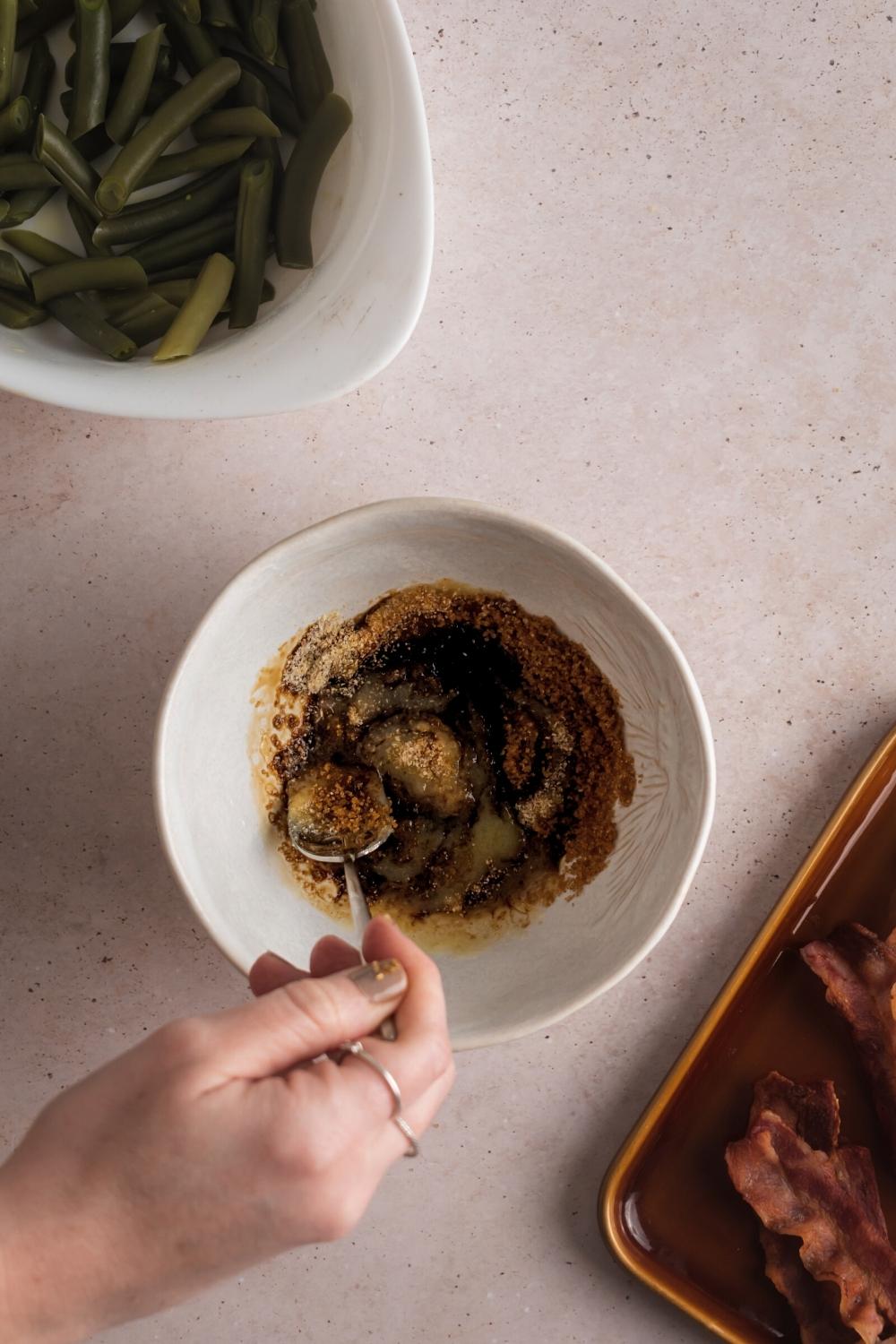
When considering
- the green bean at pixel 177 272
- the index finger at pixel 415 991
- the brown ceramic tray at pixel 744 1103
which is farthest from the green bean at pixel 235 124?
the brown ceramic tray at pixel 744 1103

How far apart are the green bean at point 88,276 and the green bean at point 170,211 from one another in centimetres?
3

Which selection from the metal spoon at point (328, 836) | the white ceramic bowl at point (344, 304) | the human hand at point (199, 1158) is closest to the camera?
the human hand at point (199, 1158)

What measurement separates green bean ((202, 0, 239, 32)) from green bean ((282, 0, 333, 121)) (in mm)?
52

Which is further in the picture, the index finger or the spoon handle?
the spoon handle

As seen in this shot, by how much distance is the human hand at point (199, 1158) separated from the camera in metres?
0.70

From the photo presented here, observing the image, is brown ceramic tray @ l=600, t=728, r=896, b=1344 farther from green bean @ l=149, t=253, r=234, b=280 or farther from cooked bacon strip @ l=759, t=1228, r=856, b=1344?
green bean @ l=149, t=253, r=234, b=280

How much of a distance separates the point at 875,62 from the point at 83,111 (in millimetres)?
883

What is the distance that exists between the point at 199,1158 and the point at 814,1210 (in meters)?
0.83

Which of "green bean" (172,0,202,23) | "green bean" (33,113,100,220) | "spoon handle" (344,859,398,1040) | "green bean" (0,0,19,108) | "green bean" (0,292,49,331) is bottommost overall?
"spoon handle" (344,859,398,1040)

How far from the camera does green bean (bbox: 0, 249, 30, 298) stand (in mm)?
1073

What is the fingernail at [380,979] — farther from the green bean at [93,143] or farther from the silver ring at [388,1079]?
the green bean at [93,143]

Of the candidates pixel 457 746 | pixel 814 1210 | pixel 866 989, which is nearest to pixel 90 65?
pixel 457 746

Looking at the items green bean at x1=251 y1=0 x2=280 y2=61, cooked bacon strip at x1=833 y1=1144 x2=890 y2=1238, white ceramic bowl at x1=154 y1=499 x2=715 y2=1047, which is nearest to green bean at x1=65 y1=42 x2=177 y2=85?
green bean at x1=251 y1=0 x2=280 y2=61

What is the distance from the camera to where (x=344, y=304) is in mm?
1050
